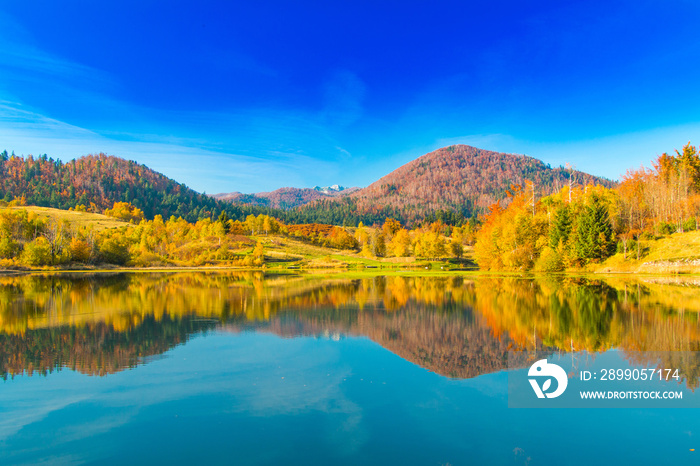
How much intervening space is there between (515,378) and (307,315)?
13.4m

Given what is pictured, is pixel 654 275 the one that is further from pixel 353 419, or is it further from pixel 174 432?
pixel 174 432

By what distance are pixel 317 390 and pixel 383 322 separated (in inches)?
399

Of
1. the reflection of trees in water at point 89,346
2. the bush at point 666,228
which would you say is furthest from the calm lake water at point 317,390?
the bush at point 666,228

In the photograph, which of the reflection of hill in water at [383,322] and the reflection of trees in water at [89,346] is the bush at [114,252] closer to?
the reflection of hill in water at [383,322]

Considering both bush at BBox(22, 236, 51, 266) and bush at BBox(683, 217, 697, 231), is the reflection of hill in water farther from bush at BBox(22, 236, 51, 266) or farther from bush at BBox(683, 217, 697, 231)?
bush at BBox(22, 236, 51, 266)

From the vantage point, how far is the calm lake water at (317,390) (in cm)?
742

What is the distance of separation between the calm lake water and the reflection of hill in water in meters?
0.12

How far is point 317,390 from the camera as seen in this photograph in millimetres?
10602

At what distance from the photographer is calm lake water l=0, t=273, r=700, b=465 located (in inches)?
292

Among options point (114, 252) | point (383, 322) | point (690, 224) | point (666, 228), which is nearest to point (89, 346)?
point (383, 322)

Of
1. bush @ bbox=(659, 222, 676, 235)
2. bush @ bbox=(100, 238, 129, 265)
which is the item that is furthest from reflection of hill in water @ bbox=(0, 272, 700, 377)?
bush @ bbox=(100, 238, 129, 265)

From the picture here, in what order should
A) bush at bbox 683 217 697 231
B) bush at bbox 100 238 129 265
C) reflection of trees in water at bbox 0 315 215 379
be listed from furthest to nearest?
bush at bbox 100 238 129 265, bush at bbox 683 217 697 231, reflection of trees in water at bbox 0 315 215 379

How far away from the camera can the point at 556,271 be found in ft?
191

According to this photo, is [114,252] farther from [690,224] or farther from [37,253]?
[690,224]
